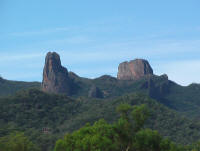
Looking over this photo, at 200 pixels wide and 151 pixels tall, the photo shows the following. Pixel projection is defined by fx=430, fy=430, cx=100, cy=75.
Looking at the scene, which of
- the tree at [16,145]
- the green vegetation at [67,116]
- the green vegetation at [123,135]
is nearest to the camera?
the green vegetation at [123,135]

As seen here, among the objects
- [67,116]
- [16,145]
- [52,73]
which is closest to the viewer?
[16,145]

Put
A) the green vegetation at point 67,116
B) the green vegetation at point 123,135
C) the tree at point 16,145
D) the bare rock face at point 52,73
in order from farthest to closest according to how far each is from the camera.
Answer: the bare rock face at point 52,73 → the green vegetation at point 67,116 → the tree at point 16,145 → the green vegetation at point 123,135

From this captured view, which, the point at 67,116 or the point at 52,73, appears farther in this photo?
the point at 52,73

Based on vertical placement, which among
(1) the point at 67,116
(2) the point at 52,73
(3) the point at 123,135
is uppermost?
(2) the point at 52,73

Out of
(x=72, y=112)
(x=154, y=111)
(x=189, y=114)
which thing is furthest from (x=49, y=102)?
(x=189, y=114)

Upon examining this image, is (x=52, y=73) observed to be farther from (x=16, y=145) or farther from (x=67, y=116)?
(x=16, y=145)

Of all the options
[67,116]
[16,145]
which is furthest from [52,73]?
[16,145]

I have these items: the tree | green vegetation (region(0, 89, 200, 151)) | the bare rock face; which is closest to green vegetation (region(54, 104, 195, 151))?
the tree

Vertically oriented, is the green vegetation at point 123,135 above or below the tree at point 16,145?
above

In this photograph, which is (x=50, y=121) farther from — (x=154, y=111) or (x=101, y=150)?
(x=101, y=150)

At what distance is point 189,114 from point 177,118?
236ft

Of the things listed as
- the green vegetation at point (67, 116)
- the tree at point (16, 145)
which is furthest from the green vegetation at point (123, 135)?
the green vegetation at point (67, 116)

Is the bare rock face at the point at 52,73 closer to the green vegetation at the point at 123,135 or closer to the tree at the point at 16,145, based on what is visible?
the tree at the point at 16,145

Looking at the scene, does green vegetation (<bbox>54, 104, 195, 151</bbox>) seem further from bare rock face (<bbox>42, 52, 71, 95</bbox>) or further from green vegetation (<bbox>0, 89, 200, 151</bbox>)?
bare rock face (<bbox>42, 52, 71, 95</bbox>)
